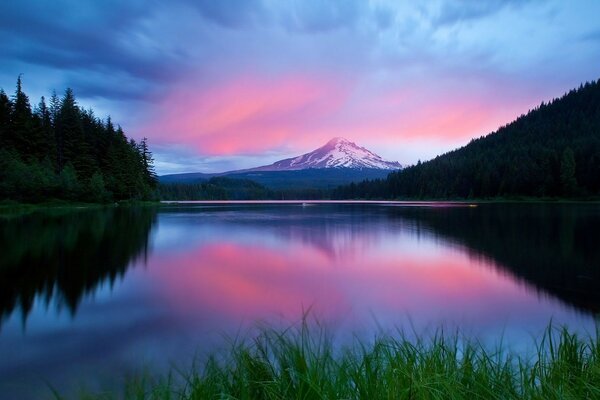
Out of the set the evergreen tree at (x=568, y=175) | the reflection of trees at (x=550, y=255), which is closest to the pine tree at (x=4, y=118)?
the reflection of trees at (x=550, y=255)

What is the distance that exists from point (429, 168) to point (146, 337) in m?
135

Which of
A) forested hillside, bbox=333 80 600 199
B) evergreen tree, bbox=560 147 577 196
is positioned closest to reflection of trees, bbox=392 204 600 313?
evergreen tree, bbox=560 147 577 196

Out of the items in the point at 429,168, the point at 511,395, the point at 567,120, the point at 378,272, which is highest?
the point at 567,120

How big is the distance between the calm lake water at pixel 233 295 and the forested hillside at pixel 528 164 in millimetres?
76545

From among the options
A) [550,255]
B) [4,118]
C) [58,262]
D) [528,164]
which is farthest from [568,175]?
[4,118]

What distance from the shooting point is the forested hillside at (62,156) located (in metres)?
44.8

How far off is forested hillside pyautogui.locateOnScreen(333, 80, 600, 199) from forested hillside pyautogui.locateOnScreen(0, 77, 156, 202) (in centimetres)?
8176

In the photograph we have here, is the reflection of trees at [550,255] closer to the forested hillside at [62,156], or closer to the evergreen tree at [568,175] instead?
the forested hillside at [62,156]

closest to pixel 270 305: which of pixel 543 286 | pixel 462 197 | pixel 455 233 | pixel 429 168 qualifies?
pixel 543 286

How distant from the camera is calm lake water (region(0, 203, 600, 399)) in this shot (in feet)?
22.8

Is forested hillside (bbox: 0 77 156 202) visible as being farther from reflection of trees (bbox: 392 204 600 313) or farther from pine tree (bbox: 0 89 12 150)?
reflection of trees (bbox: 392 204 600 313)

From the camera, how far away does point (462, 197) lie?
112m

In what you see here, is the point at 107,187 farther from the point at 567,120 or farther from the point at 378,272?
the point at 567,120

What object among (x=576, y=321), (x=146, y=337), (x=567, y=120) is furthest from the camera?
(x=567, y=120)
